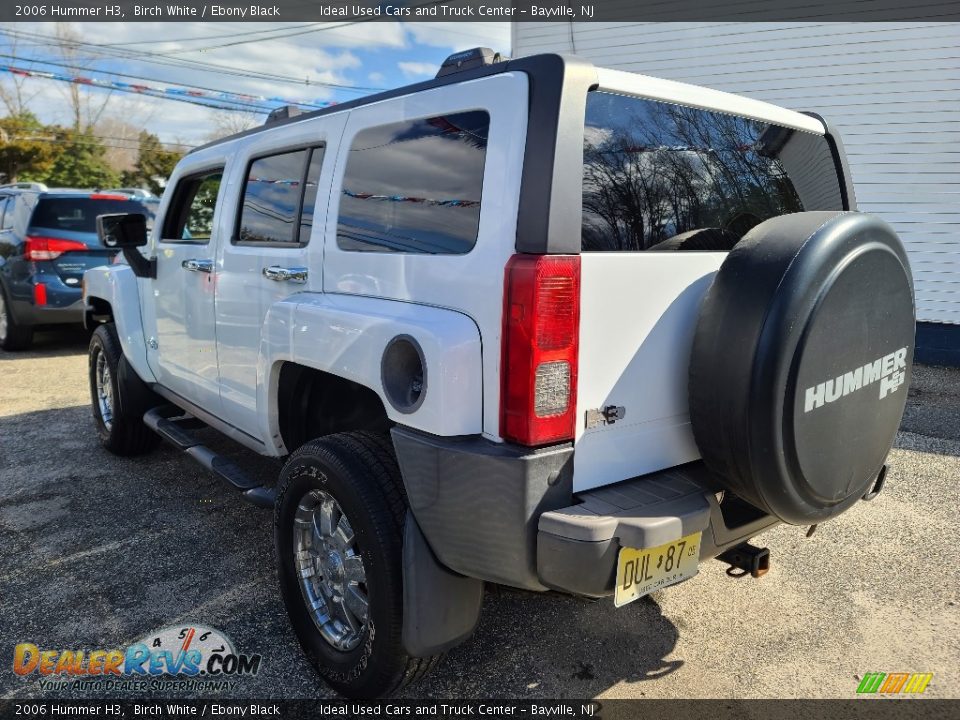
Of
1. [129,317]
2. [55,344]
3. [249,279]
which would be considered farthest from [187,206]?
[55,344]

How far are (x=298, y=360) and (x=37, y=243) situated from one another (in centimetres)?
701

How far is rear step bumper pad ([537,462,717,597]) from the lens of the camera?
6.15ft

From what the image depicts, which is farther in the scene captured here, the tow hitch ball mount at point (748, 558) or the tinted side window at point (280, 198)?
the tinted side window at point (280, 198)

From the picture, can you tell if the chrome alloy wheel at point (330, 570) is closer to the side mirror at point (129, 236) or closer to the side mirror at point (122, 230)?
the side mirror at point (129, 236)

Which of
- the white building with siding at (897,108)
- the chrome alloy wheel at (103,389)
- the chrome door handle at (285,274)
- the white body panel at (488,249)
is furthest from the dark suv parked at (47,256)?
the white body panel at (488,249)

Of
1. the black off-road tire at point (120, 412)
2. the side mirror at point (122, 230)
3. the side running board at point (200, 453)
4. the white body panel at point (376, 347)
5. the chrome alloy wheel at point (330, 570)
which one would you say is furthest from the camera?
the black off-road tire at point (120, 412)

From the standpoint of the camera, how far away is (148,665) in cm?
265

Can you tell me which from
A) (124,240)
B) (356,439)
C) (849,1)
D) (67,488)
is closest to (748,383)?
(356,439)

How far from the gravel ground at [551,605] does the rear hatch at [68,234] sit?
15.0 feet

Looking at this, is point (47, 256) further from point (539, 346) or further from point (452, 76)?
point (539, 346)

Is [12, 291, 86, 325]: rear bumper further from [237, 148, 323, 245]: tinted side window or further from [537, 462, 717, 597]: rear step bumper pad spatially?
[537, 462, 717, 597]: rear step bumper pad

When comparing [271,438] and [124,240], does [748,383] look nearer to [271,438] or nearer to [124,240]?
[271,438]

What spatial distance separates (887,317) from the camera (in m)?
2.25

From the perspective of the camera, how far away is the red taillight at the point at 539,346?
190 centimetres
